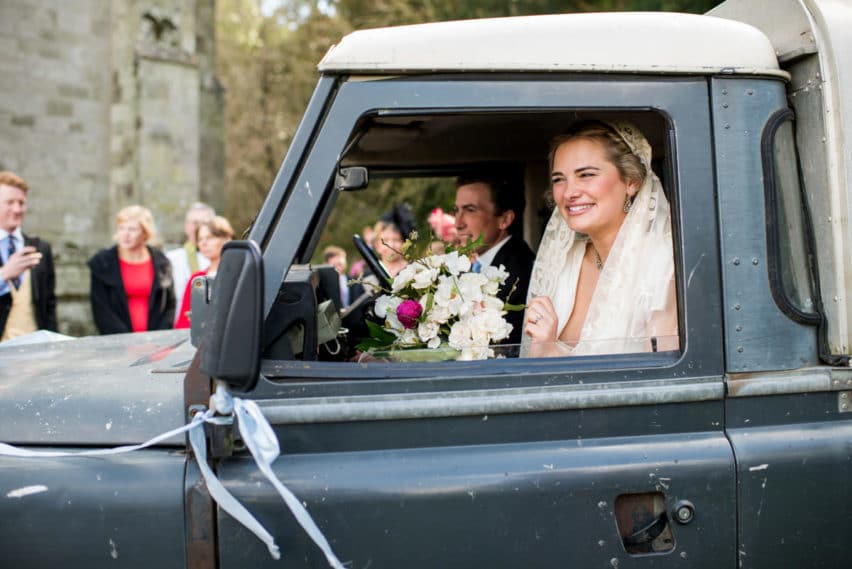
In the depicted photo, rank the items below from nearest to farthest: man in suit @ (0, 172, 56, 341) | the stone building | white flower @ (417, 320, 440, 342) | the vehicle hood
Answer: the vehicle hood
white flower @ (417, 320, 440, 342)
man in suit @ (0, 172, 56, 341)
the stone building

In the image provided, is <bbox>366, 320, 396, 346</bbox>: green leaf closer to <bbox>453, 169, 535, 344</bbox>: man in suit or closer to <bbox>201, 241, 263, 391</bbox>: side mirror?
<bbox>201, 241, 263, 391</bbox>: side mirror

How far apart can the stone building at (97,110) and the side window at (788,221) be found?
47.2 ft

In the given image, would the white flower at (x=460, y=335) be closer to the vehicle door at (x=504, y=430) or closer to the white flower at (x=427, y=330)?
the white flower at (x=427, y=330)

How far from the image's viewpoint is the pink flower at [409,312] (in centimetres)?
257

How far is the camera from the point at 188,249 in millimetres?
7355

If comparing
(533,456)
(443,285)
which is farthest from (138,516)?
(443,285)

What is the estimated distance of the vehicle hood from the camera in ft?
6.66

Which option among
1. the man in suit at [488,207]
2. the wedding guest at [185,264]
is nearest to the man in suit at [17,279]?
the wedding guest at [185,264]

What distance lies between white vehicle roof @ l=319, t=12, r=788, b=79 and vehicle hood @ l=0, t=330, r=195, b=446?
957mm

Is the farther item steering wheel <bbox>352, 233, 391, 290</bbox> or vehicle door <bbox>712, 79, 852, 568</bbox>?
steering wheel <bbox>352, 233, 391, 290</bbox>

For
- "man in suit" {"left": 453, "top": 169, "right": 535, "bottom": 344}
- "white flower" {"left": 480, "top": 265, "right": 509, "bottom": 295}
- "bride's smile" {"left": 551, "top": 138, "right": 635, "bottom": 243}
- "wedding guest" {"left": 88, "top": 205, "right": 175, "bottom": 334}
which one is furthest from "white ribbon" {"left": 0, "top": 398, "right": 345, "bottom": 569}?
"wedding guest" {"left": 88, "top": 205, "right": 175, "bottom": 334}

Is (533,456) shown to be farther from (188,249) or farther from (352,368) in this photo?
(188,249)

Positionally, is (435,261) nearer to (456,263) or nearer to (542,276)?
(456,263)

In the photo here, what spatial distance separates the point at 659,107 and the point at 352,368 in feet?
3.38
